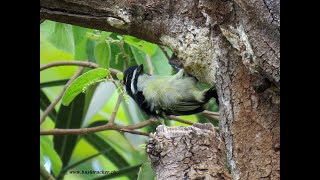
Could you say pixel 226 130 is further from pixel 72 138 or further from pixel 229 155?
pixel 72 138

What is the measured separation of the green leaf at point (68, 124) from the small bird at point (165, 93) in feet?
2.10

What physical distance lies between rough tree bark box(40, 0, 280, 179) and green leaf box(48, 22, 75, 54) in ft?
1.86

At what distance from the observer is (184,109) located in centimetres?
265

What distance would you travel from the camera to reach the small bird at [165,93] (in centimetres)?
257

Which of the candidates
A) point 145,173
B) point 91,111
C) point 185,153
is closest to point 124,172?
point 91,111

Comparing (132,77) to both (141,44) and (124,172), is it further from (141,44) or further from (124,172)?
(124,172)

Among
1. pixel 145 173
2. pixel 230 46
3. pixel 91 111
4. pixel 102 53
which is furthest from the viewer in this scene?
pixel 91 111

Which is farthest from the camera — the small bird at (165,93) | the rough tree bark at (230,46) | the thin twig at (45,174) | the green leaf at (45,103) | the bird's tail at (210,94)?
the green leaf at (45,103)

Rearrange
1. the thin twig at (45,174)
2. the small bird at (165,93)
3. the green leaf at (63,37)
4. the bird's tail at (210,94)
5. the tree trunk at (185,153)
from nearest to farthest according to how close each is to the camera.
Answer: the tree trunk at (185,153) → the bird's tail at (210,94) → the small bird at (165,93) → the green leaf at (63,37) → the thin twig at (45,174)

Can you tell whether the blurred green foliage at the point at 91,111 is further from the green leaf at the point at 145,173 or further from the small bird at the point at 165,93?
the green leaf at the point at 145,173

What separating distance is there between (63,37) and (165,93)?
0.47 meters

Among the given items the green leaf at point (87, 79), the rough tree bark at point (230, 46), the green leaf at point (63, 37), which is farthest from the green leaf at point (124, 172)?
the rough tree bark at point (230, 46)

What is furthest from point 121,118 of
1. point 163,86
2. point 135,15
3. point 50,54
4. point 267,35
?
point 267,35

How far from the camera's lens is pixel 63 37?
107 inches
